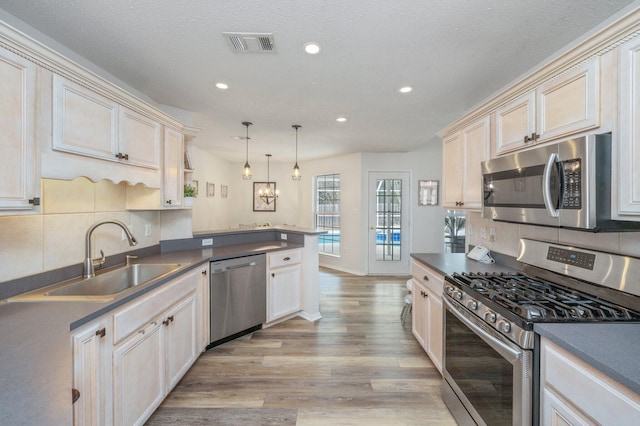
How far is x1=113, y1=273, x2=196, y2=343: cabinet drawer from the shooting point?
140 centimetres

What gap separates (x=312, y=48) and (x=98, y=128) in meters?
1.52

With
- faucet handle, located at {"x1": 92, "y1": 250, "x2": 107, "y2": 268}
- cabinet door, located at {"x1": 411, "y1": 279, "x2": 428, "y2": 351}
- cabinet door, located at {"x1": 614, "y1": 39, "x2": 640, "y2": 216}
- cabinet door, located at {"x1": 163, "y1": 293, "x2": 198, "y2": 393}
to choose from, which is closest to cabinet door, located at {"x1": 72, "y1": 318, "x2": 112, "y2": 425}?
cabinet door, located at {"x1": 163, "y1": 293, "x2": 198, "y2": 393}

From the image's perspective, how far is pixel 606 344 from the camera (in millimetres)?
977

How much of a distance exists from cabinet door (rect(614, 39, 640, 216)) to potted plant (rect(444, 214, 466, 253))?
4.50 metres

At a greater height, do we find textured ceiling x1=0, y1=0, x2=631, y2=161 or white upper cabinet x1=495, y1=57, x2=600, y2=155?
textured ceiling x1=0, y1=0, x2=631, y2=161

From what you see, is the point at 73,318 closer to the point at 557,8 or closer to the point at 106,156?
the point at 106,156

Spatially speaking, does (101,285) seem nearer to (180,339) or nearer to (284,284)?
(180,339)

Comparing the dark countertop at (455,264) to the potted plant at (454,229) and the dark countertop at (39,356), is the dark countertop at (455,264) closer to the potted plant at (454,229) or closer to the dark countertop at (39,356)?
the dark countertop at (39,356)

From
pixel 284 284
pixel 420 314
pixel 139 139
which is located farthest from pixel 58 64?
pixel 420 314

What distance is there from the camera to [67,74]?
1441 mm

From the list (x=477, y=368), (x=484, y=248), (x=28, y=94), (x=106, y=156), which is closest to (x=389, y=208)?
(x=484, y=248)

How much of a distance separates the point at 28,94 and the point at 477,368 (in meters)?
2.80

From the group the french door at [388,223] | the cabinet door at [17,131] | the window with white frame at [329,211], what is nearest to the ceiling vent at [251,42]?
the cabinet door at [17,131]

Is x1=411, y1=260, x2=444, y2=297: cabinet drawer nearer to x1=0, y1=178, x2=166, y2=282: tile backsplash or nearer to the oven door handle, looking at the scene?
the oven door handle
